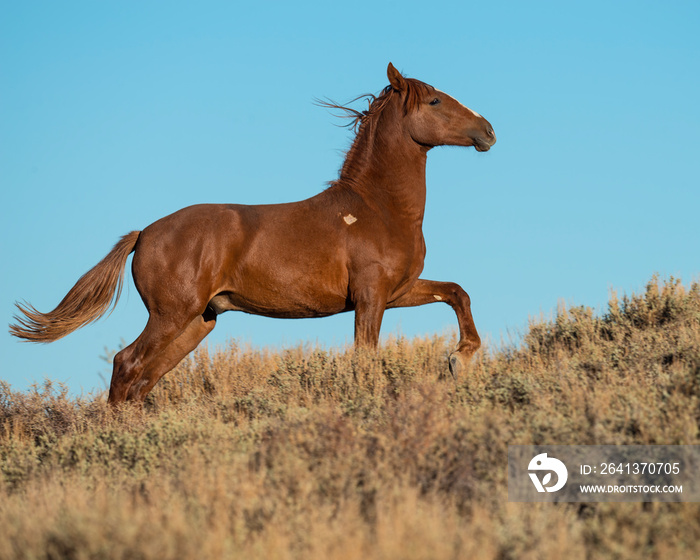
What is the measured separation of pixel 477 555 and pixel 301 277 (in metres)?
4.43

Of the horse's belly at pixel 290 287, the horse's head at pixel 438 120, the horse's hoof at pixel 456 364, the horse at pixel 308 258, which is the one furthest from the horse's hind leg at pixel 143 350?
the horse's head at pixel 438 120

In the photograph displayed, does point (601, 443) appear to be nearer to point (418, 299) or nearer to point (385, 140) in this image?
point (418, 299)

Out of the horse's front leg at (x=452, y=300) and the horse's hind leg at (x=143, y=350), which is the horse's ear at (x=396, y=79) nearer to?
the horse's front leg at (x=452, y=300)

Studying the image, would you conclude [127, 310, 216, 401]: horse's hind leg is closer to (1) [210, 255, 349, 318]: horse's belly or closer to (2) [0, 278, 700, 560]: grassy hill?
(2) [0, 278, 700, 560]: grassy hill

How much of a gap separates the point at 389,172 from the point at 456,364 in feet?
7.17

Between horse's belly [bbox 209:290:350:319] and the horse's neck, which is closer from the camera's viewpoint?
horse's belly [bbox 209:290:350:319]

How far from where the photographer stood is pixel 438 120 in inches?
312

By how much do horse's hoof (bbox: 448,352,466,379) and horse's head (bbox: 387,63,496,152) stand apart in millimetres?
2285

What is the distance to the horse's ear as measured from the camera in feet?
26.0

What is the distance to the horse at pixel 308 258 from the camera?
746 centimetres

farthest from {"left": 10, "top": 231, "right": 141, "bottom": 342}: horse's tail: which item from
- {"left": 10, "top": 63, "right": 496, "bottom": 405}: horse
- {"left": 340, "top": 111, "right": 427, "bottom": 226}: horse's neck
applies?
{"left": 340, "top": 111, "right": 427, "bottom": 226}: horse's neck

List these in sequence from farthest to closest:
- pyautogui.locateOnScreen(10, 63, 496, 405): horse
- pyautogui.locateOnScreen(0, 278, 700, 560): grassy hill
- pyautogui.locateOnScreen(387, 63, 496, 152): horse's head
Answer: pyautogui.locateOnScreen(387, 63, 496, 152): horse's head → pyautogui.locateOnScreen(10, 63, 496, 405): horse → pyautogui.locateOnScreen(0, 278, 700, 560): grassy hill

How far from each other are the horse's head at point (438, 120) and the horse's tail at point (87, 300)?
3.37 metres

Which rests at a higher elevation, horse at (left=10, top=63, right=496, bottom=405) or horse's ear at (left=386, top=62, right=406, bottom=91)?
horse's ear at (left=386, top=62, right=406, bottom=91)
